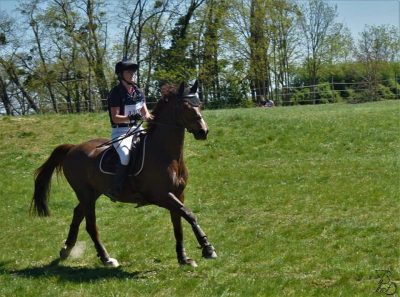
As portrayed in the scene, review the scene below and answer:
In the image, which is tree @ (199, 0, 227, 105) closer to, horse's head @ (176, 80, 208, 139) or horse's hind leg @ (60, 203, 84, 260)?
horse's hind leg @ (60, 203, 84, 260)

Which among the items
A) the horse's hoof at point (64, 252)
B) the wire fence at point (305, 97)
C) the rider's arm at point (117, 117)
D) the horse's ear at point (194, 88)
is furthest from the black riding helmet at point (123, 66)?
the wire fence at point (305, 97)

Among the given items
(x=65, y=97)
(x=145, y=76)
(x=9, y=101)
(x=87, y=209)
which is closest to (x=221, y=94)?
(x=145, y=76)

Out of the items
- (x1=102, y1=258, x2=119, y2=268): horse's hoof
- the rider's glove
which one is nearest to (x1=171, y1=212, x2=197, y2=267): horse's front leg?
(x1=102, y1=258, x2=119, y2=268): horse's hoof

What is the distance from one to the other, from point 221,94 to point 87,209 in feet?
141

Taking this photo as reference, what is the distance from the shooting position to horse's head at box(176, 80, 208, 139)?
810 centimetres

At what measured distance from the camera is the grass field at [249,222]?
7.45 m

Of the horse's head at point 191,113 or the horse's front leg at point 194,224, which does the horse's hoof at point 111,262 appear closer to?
the horse's front leg at point 194,224

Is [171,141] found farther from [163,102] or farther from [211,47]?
[211,47]

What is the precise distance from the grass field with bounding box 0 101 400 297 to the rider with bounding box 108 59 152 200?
4.84ft

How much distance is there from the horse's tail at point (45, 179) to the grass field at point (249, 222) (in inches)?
31.1

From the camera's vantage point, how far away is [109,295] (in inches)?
275

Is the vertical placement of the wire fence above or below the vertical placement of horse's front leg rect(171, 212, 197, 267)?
above

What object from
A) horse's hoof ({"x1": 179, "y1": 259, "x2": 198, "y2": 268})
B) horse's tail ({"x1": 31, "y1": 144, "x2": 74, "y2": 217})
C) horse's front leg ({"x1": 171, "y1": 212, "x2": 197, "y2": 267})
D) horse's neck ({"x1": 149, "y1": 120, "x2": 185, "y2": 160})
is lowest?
horse's hoof ({"x1": 179, "y1": 259, "x2": 198, "y2": 268})

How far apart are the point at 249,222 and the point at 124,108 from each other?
4114 mm
